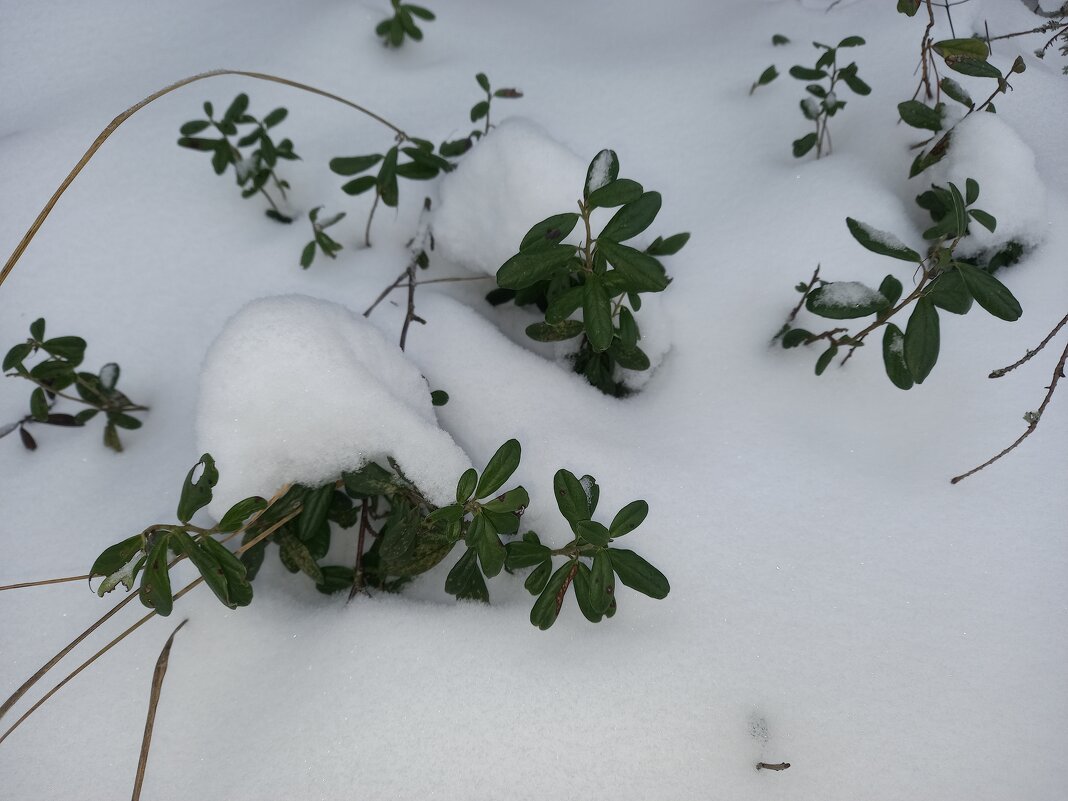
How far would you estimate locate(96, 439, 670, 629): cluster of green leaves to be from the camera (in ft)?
2.90

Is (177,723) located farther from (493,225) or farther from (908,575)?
(908,575)

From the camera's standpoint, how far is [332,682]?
948 millimetres

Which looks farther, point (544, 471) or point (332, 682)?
point (544, 471)

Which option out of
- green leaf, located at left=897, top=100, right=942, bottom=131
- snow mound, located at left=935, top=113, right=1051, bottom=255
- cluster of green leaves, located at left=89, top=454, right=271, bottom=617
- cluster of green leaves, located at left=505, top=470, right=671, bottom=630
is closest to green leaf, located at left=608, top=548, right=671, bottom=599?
cluster of green leaves, located at left=505, top=470, right=671, bottom=630

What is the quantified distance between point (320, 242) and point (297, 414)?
0.56 m

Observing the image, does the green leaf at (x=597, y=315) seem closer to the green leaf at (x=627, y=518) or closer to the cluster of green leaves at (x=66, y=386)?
the green leaf at (x=627, y=518)

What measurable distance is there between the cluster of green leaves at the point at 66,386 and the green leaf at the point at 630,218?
3.16ft

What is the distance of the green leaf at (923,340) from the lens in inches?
38.2

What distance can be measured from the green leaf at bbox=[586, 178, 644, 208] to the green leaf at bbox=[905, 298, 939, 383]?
0.45 metres

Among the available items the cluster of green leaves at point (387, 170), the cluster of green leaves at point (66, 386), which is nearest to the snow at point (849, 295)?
the cluster of green leaves at point (387, 170)

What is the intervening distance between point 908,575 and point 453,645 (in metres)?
0.71

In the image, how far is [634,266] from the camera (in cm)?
100

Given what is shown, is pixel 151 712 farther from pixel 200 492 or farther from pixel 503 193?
pixel 503 193

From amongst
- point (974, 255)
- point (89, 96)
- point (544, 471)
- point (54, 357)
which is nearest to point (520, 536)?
point (544, 471)
